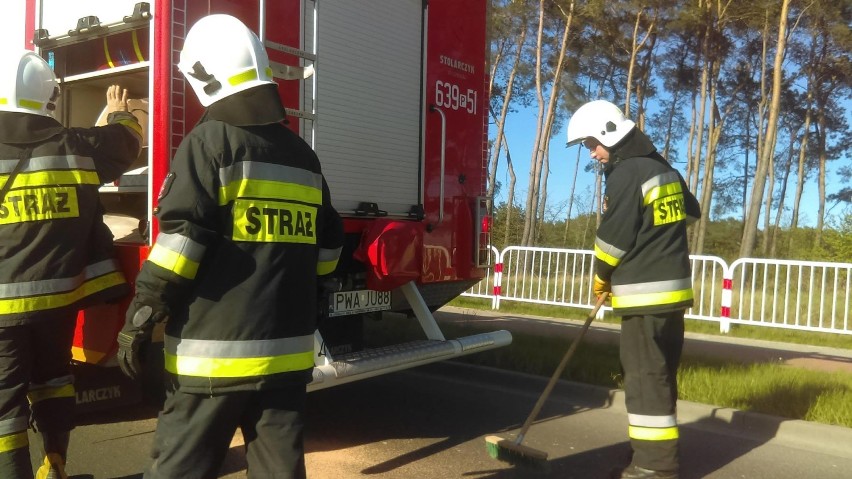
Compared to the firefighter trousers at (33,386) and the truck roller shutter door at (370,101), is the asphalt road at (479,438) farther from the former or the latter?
the truck roller shutter door at (370,101)

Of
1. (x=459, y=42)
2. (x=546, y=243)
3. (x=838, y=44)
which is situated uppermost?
(x=838, y=44)

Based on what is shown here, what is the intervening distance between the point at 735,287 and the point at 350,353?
736cm

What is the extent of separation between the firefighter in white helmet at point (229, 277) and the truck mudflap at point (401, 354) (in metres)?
1.38

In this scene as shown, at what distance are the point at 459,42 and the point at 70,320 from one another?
332 cm

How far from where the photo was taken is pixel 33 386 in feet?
11.0

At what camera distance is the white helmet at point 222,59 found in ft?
7.61

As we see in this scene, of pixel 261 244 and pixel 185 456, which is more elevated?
pixel 261 244

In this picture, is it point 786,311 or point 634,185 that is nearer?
point 634,185

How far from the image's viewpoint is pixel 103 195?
4.58 m

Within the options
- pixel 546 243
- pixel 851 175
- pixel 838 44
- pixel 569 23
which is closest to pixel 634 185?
pixel 569 23

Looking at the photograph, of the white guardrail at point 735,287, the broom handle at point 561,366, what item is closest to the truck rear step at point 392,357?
the broom handle at point 561,366

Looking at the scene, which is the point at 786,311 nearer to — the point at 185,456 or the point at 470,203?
the point at 470,203

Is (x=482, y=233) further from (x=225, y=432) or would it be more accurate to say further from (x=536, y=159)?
(x=536, y=159)

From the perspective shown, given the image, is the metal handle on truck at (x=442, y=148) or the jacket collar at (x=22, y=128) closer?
the jacket collar at (x=22, y=128)
